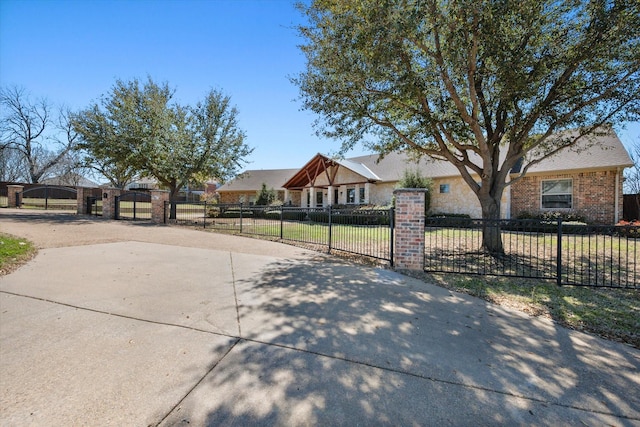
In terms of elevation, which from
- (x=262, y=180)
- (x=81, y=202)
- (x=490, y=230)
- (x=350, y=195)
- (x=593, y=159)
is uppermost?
(x=262, y=180)

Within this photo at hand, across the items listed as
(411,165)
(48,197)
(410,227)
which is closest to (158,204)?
(410,227)

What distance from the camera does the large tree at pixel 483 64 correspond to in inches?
240

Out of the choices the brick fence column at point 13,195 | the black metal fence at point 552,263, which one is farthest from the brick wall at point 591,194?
the brick fence column at point 13,195

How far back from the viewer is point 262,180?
3256 centimetres

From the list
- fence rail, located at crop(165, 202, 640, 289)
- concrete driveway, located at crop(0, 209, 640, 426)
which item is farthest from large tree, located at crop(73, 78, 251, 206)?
concrete driveway, located at crop(0, 209, 640, 426)

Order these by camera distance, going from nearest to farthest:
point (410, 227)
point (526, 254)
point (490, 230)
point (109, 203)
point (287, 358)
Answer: point (287, 358)
point (410, 227)
point (490, 230)
point (526, 254)
point (109, 203)

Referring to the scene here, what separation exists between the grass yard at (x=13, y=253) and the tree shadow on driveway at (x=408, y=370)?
4.77m

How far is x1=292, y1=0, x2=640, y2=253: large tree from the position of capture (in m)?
6.09

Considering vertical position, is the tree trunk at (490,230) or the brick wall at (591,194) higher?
the brick wall at (591,194)

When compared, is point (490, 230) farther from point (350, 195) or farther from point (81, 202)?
point (81, 202)

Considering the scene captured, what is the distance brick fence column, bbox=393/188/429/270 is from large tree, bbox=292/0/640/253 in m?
2.66

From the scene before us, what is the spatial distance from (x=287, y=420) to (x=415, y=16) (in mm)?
6444

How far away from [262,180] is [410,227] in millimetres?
27632

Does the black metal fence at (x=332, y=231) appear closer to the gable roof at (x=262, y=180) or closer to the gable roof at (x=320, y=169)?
the gable roof at (x=320, y=169)
